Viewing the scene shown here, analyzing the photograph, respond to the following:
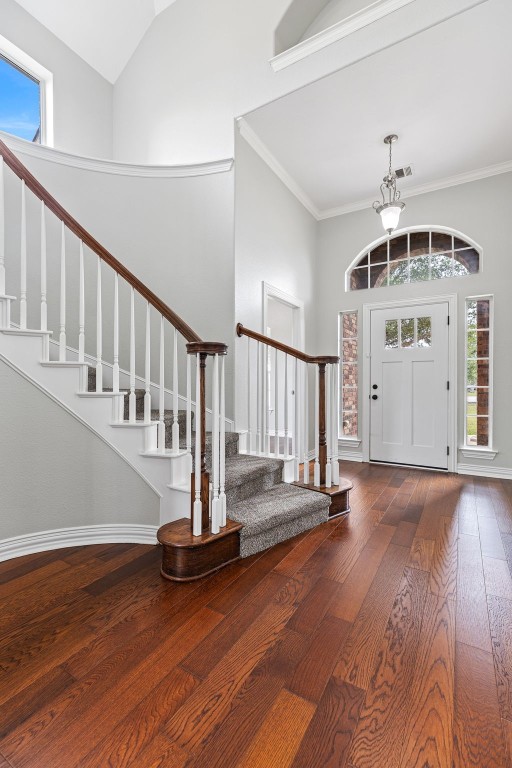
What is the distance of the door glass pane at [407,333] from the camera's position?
4.16m

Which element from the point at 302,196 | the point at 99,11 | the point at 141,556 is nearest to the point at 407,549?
the point at 141,556

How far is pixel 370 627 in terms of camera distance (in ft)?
4.75

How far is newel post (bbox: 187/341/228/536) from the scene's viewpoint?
5.95 feet

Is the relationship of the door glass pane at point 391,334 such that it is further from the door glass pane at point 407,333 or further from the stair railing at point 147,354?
the stair railing at point 147,354

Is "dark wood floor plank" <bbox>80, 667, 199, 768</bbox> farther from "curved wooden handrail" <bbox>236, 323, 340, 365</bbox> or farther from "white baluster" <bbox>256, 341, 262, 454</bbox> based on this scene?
"curved wooden handrail" <bbox>236, 323, 340, 365</bbox>

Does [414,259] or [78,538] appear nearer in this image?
[78,538]

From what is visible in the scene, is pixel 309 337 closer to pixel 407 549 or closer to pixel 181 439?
pixel 181 439

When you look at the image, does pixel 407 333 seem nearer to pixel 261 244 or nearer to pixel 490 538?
pixel 261 244

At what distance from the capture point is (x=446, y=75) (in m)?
2.70

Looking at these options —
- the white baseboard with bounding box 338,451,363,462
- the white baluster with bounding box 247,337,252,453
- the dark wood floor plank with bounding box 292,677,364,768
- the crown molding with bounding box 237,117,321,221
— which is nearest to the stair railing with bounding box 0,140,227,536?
the white baluster with bounding box 247,337,252,453

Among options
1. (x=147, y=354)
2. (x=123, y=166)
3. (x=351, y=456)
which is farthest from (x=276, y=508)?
(x=123, y=166)

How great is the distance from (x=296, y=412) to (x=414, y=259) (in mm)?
2740

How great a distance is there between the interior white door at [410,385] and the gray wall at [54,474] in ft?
10.1

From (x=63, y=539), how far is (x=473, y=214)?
16.3 ft
